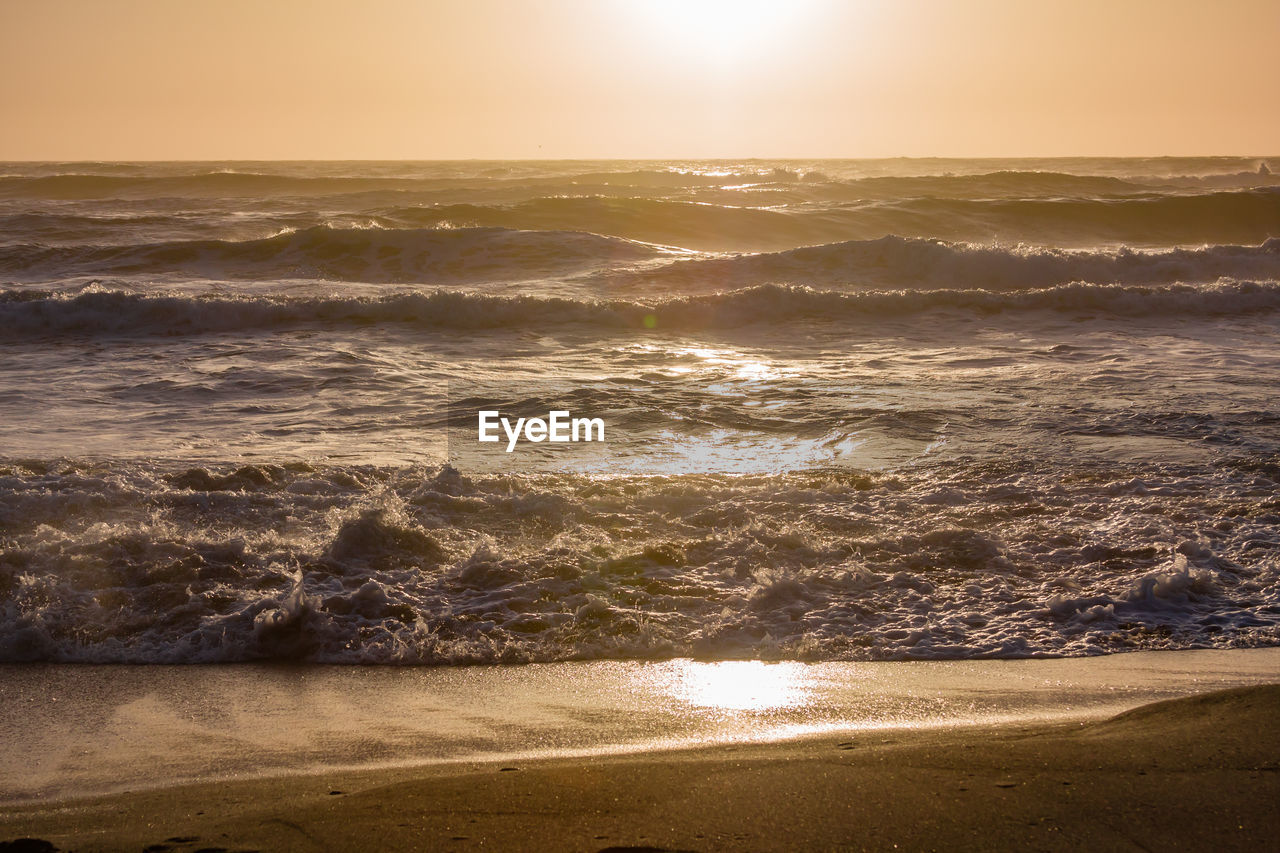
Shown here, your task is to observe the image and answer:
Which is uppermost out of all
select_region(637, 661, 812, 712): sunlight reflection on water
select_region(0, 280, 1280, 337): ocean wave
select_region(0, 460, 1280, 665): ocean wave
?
select_region(0, 280, 1280, 337): ocean wave

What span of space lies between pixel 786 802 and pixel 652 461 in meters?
4.53

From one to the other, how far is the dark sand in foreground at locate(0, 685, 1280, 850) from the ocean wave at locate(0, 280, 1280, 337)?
36.1 feet

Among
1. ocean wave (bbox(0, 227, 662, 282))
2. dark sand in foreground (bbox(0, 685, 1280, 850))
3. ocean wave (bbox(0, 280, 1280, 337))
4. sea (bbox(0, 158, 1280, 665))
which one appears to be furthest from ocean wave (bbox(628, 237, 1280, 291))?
dark sand in foreground (bbox(0, 685, 1280, 850))

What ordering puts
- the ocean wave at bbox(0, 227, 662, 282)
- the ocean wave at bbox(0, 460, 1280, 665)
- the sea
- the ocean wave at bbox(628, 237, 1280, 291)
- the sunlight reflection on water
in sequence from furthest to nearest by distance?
the ocean wave at bbox(0, 227, 662, 282), the ocean wave at bbox(628, 237, 1280, 291), the sea, the ocean wave at bbox(0, 460, 1280, 665), the sunlight reflection on water

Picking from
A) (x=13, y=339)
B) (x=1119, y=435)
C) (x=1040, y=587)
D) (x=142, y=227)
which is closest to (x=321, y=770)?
(x=1040, y=587)

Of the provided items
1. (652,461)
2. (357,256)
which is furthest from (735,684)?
(357,256)

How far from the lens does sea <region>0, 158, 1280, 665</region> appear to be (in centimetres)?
451

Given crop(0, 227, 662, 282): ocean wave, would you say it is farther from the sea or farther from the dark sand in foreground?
the dark sand in foreground

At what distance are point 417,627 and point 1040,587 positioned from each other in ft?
10.2

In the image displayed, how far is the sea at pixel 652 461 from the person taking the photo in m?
4.51

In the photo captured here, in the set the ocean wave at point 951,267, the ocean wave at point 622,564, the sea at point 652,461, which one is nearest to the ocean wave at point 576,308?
the sea at point 652,461

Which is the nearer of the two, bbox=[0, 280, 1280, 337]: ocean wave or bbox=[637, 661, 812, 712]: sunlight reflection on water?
bbox=[637, 661, 812, 712]: sunlight reflection on water

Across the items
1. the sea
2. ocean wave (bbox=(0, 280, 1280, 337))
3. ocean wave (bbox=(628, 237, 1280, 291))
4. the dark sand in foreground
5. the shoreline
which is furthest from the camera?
ocean wave (bbox=(628, 237, 1280, 291))

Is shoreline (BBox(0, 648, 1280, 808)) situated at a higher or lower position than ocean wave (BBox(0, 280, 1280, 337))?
lower
